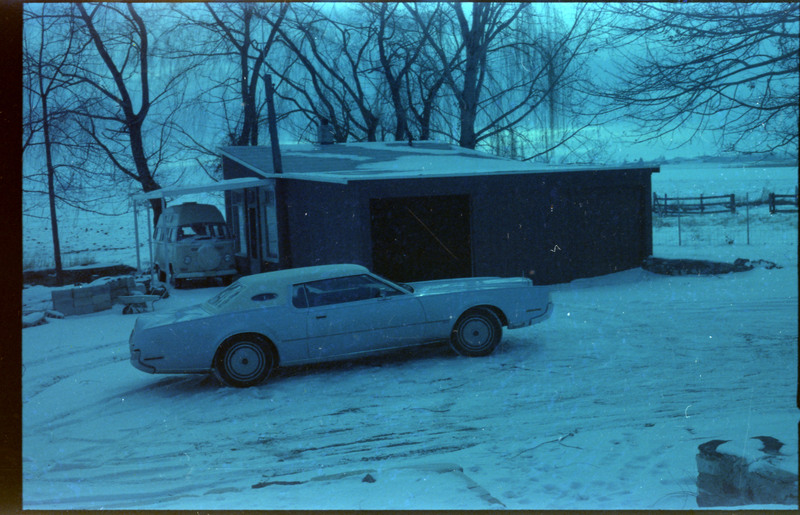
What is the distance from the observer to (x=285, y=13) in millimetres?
27828

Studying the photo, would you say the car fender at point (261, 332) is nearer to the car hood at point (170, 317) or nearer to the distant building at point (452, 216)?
the car hood at point (170, 317)

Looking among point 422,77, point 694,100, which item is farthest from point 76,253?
point 694,100

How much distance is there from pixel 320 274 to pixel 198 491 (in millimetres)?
3871

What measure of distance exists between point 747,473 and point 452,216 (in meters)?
12.3

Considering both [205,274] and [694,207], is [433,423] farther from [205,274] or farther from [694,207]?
[694,207]

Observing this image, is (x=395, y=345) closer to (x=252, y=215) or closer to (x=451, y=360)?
(x=451, y=360)

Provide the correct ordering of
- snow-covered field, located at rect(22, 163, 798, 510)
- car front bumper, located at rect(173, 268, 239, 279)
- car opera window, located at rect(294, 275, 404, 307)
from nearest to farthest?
1. snow-covered field, located at rect(22, 163, 798, 510)
2. car opera window, located at rect(294, 275, 404, 307)
3. car front bumper, located at rect(173, 268, 239, 279)

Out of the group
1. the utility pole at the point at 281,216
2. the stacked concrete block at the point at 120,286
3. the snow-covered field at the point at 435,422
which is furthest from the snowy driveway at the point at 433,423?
the utility pole at the point at 281,216

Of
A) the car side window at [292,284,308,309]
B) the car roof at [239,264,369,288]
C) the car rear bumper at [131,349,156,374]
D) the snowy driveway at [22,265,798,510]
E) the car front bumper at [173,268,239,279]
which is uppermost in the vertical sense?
the car roof at [239,264,369,288]

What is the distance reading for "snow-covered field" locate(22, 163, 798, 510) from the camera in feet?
16.7

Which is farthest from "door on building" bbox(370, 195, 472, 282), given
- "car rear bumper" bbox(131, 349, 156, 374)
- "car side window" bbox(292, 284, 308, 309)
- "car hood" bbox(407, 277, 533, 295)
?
"car rear bumper" bbox(131, 349, 156, 374)

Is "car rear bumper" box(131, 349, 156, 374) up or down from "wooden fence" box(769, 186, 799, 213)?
down

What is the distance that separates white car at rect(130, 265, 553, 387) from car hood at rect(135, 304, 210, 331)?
0.05ft

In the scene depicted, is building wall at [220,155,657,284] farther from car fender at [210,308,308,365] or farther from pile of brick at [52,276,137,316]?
car fender at [210,308,308,365]
